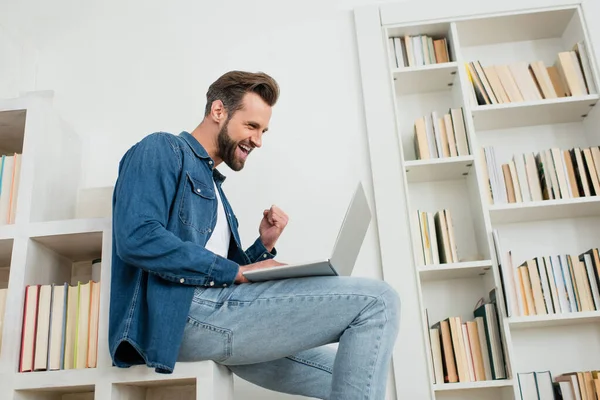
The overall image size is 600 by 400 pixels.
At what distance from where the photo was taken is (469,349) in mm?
2383

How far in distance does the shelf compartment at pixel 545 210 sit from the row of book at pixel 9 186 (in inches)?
68.4

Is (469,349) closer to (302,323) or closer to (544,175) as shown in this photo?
(544,175)

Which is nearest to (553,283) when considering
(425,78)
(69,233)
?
(425,78)

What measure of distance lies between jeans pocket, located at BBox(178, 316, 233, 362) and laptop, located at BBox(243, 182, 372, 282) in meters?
0.15

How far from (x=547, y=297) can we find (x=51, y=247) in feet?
5.94

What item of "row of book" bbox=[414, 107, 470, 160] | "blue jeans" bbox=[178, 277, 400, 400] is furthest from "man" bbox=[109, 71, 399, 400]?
"row of book" bbox=[414, 107, 470, 160]

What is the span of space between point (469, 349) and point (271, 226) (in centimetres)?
91

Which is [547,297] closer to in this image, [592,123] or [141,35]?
[592,123]

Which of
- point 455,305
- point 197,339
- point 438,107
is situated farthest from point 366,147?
point 197,339

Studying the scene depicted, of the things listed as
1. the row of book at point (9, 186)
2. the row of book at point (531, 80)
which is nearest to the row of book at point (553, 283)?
the row of book at point (531, 80)

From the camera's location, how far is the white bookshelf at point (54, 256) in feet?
5.82

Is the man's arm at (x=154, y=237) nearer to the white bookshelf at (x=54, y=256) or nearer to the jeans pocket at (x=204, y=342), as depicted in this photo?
the jeans pocket at (x=204, y=342)

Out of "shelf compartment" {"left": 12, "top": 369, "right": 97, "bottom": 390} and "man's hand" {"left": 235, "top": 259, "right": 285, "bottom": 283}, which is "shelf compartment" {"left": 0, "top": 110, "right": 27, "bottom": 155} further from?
"man's hand" {"left": 235, "top": 259, "right": 285, "bottom": 283}

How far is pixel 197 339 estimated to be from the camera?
1606mm
